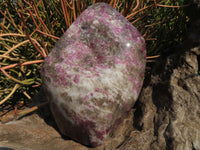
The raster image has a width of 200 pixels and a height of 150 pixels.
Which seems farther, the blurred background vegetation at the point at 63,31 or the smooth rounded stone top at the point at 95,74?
the blurred background vegetation at the point at 63,31

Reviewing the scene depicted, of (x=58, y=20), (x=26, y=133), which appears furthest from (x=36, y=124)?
(x=58, y=20)

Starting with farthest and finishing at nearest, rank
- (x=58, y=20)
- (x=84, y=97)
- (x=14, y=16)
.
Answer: (x=14, y=16)
(x=58, y=20)
(x=84, y=97)

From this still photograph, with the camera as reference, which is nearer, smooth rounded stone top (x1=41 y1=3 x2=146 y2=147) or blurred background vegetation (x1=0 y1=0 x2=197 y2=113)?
smooth rounded stone top (x1=41 y1=3 x2=146 y2=147)

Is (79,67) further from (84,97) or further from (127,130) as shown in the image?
(127,130)

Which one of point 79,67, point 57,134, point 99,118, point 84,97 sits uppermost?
point 79,67

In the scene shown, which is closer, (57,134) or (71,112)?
(71,112)

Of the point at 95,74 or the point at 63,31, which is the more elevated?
the point at 63,31

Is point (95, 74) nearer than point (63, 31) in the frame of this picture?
Yes

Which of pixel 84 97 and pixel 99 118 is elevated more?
pixel 84 97
